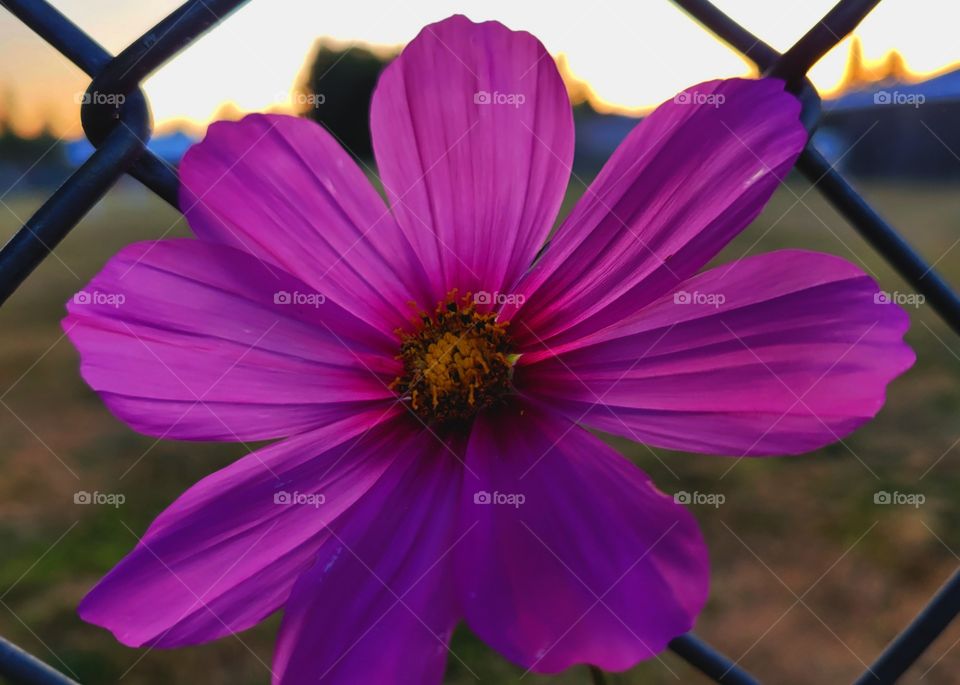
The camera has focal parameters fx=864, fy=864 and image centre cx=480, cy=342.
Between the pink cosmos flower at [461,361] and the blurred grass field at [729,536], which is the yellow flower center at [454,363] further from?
the blurred grass field at [729,536]

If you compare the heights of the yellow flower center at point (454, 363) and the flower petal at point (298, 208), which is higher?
the flower petal at point (298, 208)

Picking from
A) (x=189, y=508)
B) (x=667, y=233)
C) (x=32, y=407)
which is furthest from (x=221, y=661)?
(x=32, y=407)

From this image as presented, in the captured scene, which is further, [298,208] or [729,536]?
[729,536]

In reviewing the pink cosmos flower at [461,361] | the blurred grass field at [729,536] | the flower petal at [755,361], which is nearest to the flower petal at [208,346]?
the pink cosmos flower at [461,361]

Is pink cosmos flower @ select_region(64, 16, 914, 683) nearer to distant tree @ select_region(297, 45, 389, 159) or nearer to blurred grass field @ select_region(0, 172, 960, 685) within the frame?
distant tree @ select_region(297, 45, 389, 159)

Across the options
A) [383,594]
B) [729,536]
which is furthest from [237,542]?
[729,536]

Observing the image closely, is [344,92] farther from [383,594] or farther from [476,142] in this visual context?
[383,594]
